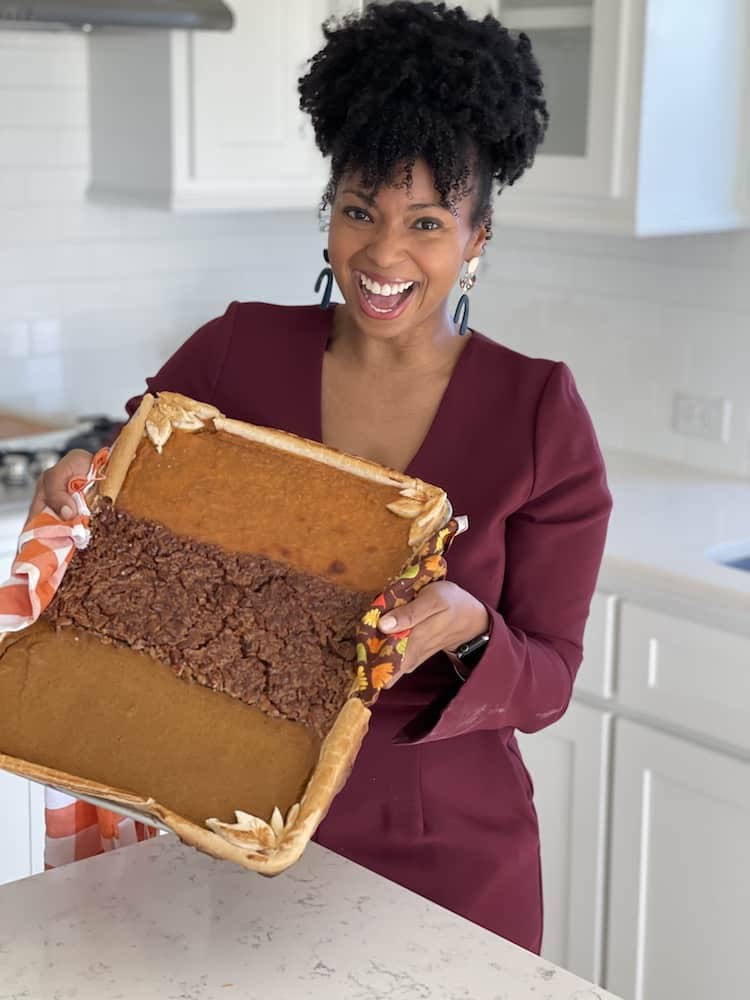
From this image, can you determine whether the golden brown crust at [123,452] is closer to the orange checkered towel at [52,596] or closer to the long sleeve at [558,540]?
the orange checkered towel at [52,596]

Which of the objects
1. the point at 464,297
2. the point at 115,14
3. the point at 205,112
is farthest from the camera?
the point at 205,112

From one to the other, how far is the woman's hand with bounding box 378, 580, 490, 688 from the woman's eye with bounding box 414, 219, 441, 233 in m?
0.37

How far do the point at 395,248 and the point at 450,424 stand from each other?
0.19 m

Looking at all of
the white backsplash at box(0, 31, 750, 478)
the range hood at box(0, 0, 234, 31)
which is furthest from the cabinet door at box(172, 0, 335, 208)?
the white backsplash at box(0, 31, 750, 478)

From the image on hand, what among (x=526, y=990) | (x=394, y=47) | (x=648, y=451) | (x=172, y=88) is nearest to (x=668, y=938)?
(x=648, y=451)

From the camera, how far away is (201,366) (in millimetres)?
1534

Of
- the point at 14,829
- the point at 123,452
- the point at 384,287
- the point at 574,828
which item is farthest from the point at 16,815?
the point at 384,287

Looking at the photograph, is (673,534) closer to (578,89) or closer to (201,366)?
(578,89)

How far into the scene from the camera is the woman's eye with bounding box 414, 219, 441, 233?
137 cm

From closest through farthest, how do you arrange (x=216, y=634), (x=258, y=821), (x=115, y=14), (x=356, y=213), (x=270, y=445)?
(x=258, y=821) < (x=216, y=634) < (x=270, y=445) < (x=356, y=213) < (x=115, y=14)

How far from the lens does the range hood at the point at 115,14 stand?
94.0 inches

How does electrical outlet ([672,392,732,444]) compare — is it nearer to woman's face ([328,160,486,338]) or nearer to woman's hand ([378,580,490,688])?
woman's face ([328,160,486,338])

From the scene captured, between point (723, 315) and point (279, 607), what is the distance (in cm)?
182

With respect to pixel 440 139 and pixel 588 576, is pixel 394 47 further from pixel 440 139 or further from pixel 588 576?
pixel 588 576
